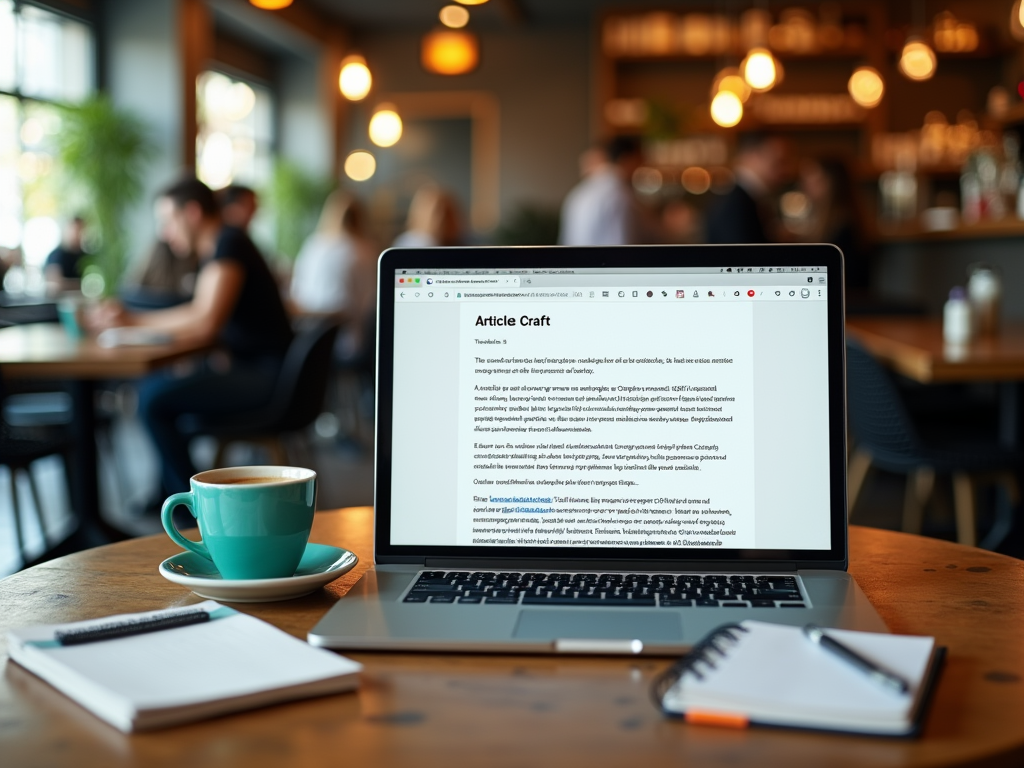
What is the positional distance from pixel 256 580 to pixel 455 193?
10031mm

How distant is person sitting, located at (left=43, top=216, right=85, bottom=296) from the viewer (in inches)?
293

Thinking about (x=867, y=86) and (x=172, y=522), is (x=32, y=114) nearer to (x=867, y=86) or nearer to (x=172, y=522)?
(x=867, y=86)

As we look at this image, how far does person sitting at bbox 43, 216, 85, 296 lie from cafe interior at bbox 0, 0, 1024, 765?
0.09 ft

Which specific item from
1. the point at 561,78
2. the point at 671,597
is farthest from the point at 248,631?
the point at 561,78

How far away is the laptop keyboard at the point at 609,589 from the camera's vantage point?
86cm

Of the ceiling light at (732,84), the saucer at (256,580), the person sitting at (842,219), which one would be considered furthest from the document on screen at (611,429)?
the ceiling light at (732,84)

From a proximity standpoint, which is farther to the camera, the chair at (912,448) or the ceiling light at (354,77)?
the ceiling light at (354,77)

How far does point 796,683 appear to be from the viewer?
655 mm

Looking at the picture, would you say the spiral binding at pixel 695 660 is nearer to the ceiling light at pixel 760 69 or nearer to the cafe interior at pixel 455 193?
the cafe interior at pixel 455 193

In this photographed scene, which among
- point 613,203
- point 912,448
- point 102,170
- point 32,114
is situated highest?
point 32,114

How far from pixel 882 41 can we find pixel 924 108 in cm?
67

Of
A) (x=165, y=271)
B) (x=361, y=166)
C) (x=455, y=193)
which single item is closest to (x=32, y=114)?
(x=165, y=271)

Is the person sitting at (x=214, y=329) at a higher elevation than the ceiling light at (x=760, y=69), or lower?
lower

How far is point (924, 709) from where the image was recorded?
0.64 metres
